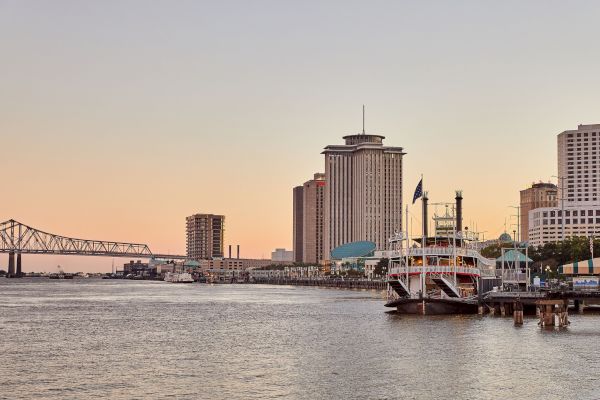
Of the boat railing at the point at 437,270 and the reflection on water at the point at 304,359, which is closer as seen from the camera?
the reflection on water at the point at 304,359

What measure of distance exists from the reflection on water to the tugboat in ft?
9.34

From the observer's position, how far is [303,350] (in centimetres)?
7262

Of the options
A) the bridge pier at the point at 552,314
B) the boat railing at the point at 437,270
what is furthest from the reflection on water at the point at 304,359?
the boat railing at the point at 437,270

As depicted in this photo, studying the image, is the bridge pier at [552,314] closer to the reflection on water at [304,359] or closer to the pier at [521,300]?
the pier at [521,300]

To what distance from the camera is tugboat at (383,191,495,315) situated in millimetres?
104375

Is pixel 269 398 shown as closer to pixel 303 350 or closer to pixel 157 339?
pixel 303 350

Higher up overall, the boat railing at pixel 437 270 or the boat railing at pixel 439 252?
A: the boat railing at pixel 439 252

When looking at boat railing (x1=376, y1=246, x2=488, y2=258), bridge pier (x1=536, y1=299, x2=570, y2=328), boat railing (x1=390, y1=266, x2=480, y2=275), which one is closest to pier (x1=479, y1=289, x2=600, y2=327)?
bridge pier (x1=536, y1=299, x2=570, y2=328)

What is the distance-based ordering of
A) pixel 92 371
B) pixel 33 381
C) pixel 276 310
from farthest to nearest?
pixel 276 310 < pixel 92 371 < pixel 33 381

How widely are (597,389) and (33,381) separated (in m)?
34.8

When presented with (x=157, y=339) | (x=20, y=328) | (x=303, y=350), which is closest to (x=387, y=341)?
(x=303, y=350)

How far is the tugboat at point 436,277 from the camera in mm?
104375

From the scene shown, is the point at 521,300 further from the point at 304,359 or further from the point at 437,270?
the point at 304,359

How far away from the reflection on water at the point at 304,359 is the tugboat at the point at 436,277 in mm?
2847
